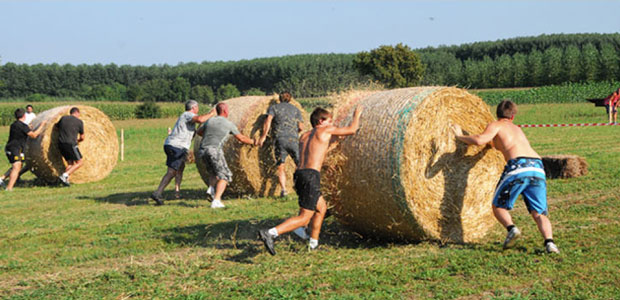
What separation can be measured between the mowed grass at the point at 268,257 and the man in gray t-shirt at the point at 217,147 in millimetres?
470

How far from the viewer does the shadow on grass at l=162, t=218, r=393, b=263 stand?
8000mm

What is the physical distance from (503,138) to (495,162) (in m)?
0.84

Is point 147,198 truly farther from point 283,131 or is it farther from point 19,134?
point 19,134

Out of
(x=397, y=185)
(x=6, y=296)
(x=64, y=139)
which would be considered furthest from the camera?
(x=64, y=139)

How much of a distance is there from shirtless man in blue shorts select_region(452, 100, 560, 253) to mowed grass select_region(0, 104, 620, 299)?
31cm

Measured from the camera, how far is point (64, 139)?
52.1 ft

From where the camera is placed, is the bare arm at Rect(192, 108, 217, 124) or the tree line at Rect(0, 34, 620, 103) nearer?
the bare arm at Rect(192, 108, 217, 124)

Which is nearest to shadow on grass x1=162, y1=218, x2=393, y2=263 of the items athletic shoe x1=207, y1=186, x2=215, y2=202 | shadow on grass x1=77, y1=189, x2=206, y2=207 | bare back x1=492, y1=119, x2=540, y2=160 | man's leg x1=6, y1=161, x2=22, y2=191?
athletic shoe x1=207, y1=186, x2=215, y2=202

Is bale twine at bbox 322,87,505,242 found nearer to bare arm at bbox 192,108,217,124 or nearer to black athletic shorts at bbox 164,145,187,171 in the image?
bare arm at bbox 192,108,217,124

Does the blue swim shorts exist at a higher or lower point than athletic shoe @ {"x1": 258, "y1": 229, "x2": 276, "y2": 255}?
higher

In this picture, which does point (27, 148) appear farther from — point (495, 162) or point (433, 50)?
point (433, 50)

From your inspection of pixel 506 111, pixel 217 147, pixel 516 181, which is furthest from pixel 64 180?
pixel 516 181

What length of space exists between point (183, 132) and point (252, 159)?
57.7 inches

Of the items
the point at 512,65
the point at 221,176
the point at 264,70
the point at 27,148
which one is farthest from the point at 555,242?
the point at 264,70
